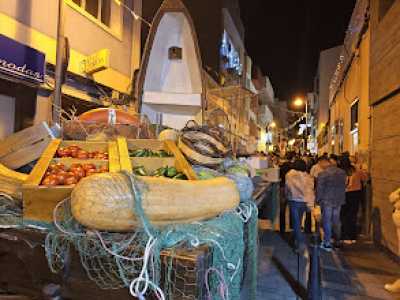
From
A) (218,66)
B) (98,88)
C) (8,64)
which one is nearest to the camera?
(8,64)

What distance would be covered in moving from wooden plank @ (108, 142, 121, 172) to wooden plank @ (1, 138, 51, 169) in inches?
26.7

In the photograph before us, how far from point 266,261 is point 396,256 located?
2542mm

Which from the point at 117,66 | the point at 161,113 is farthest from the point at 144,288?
the point at 117,66

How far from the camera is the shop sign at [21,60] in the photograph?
6840mm

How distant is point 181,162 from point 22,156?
1.50 metres

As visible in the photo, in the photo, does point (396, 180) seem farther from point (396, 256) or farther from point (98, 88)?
point (98, 88)

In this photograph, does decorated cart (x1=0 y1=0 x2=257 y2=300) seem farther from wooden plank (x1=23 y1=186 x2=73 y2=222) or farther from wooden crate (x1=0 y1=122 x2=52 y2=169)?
wooden crate (x1=0 y1=122 x2=52 y2=169)

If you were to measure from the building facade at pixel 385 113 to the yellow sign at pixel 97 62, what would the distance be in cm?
659

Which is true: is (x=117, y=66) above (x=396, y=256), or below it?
above

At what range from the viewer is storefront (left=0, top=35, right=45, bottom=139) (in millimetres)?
6975

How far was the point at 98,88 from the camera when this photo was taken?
11008 millimetres

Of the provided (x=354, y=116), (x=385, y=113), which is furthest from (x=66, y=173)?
(x=354, y=116)

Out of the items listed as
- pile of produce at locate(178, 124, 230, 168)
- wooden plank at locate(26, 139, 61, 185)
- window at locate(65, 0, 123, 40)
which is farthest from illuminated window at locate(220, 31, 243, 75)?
wooden plank at locate(26, 139, 61, 185)

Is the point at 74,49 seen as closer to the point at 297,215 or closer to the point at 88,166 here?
the point at 297,215
